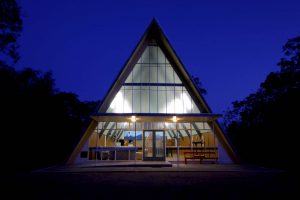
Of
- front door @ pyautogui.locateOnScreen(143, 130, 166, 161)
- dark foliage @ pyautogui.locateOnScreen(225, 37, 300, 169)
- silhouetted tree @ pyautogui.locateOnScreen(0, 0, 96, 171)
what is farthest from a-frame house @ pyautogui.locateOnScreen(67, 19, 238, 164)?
dark foliage @ pyautogui.locateOnScreen(225, 37, 300, 169)

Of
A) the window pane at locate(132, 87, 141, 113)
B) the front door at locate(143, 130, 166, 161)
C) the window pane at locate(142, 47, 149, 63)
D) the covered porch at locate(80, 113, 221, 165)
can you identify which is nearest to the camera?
the window pane at locate(132, 87, 141, 113)

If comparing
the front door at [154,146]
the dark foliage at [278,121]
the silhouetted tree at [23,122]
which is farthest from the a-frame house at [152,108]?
the dark foliage at [278,121]

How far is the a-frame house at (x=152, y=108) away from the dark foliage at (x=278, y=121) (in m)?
4.17

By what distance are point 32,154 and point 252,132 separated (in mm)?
18419

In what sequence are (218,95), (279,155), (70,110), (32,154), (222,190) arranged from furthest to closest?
(218,95) < (70,110) < (32,154) < (279,155) < (222,190)

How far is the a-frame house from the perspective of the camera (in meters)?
14.5

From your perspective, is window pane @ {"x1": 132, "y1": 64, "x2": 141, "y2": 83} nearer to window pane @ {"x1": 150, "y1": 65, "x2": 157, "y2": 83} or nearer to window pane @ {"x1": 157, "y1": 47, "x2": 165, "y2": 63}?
window pane @ {"x1": 150, "y1": 65, "x2": 157, "y2": 83}

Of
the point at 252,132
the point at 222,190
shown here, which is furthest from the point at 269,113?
the point at 222,190

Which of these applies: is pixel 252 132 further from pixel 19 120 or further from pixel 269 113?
pixel 19 120

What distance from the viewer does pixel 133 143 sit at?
16078 mm

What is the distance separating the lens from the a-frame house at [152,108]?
1455cm

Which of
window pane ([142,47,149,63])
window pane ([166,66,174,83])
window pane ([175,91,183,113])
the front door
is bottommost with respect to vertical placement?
the front door

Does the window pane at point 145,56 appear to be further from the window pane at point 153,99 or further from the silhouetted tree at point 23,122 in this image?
the silhouetted tree at point 23,122

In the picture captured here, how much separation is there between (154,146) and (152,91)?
12.0 ft
